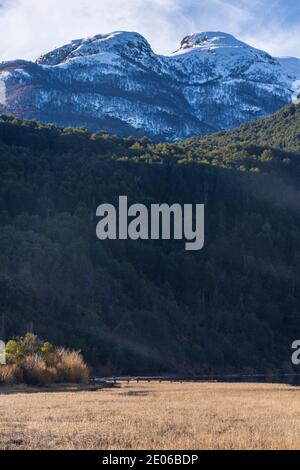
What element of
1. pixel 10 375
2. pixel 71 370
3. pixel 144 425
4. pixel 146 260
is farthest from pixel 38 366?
pixel 146 260

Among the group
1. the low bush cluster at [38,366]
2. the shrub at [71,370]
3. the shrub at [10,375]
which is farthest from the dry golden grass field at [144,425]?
the shrub at [71,370]

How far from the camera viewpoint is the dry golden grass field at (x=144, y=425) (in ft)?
54.5

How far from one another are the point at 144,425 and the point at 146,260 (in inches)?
3519

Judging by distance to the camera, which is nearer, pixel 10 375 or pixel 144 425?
pixel 144 425

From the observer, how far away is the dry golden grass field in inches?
655

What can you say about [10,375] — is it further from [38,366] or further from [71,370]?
[71,370]

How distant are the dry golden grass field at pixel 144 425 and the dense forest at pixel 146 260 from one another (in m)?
51.6

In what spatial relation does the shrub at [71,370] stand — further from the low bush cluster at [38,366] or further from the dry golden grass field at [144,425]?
the dry golden grass field at [144,425]

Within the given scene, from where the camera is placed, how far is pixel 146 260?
110m

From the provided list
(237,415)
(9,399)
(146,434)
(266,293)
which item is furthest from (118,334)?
(146,434)
